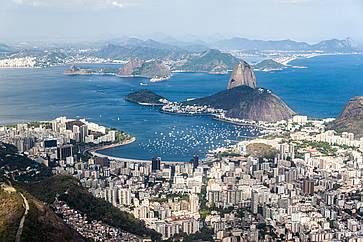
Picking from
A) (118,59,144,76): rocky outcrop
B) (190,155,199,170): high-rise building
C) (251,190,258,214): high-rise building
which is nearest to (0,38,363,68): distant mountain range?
(118,59,144,76): rocky outcrop

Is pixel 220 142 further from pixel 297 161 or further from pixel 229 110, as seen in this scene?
pixel 229 110

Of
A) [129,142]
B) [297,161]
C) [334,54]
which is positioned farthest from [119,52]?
[297,161]

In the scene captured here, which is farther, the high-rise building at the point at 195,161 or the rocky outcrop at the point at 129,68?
the rocky outcrop at the point at 129,68

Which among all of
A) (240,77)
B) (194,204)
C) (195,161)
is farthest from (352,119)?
(194,204)

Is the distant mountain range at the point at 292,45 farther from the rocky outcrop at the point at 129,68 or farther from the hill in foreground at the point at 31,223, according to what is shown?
the hill in foreground at the point at 31,223

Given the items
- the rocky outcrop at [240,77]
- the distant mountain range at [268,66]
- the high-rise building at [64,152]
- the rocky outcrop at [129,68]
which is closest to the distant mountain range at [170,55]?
the distant mountain range at [268,66]

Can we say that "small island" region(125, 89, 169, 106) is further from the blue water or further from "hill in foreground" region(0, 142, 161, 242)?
"hill in foreground" region(0, 142, 161, 242)
